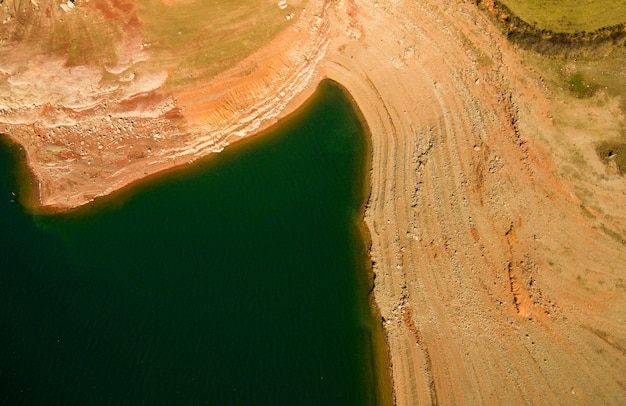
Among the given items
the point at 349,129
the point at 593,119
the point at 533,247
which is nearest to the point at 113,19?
the point at 349,129

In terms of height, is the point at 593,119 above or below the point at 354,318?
above

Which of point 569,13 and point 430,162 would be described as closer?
point 430,162

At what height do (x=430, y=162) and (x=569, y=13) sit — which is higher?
(x=569, y=13)

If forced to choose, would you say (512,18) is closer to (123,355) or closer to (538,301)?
(538,301)

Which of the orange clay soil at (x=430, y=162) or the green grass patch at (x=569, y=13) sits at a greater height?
the green grass patch at (x=569, y=13)

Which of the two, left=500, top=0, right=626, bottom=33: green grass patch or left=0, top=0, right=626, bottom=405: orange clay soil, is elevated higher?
left=500, top=0, right=626, bottom=33: green grass patch
